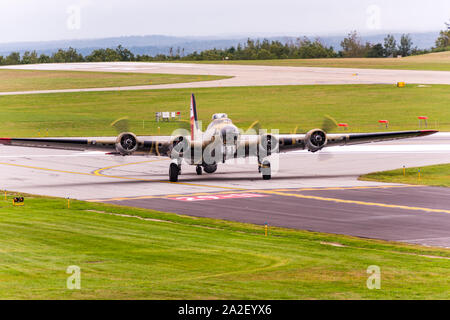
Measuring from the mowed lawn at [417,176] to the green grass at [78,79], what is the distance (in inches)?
3490

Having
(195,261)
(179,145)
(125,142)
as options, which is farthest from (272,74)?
(195,261)

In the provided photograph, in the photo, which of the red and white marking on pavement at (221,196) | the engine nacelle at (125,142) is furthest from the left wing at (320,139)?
the engine nacelle at (125,142)

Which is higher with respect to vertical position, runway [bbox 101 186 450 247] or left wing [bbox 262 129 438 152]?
left wing [bbox 262 129 438 152]

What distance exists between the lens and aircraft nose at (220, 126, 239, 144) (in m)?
46.2

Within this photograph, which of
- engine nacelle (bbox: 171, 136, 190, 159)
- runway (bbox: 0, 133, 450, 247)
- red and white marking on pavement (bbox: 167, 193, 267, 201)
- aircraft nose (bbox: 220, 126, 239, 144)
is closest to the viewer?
runway (bbox: 0, 133, 450, 247)

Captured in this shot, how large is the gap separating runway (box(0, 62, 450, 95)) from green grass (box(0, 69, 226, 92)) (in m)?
5.18

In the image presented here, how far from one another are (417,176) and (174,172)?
16643 mm

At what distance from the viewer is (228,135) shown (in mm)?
46188

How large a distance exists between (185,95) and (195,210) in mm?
82045

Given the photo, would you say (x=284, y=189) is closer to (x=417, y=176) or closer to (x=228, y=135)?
(x=228, y=135)

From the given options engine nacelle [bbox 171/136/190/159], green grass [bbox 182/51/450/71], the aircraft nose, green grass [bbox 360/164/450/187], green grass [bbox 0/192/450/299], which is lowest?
green grass [bbox 360/164/450/187]

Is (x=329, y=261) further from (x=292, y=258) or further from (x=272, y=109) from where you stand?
(x=272, y=109)

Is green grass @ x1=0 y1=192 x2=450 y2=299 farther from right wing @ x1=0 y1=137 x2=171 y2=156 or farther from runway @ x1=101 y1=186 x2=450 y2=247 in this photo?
right wing @ x1=0 y1=137 x2=171 y2=156

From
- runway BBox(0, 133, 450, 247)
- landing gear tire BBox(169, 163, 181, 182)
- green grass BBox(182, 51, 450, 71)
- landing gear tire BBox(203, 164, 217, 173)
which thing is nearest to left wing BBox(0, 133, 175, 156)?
landing gear tire BBox(169, 163, 181, 182)
